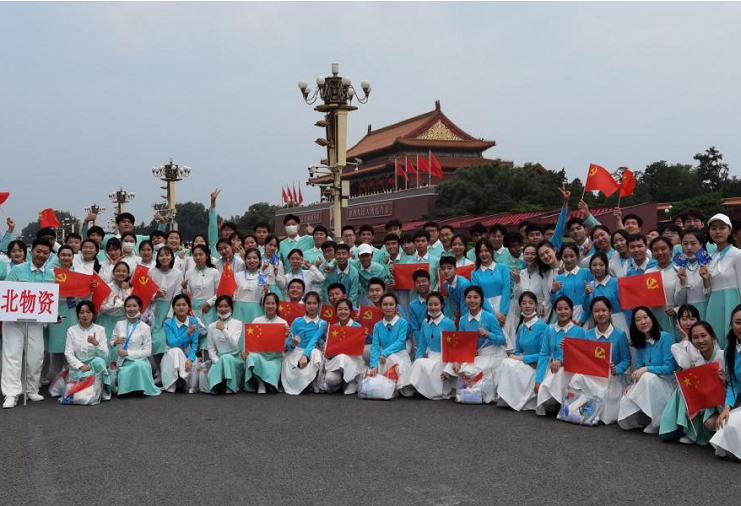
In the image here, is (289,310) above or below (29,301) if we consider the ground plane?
below

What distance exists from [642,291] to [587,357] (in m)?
0.77

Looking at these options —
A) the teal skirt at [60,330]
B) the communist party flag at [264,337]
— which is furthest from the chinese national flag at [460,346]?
the teal skirt at [60,330]

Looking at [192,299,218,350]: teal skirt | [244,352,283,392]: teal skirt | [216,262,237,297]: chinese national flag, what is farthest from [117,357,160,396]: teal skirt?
[216,262,237,297]: chinese national flag

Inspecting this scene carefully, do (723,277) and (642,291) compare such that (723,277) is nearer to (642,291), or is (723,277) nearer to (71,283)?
(642,291)

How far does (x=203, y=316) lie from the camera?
7.71 metres

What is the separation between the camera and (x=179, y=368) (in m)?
7.07

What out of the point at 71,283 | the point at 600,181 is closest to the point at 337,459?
the point at 71,283

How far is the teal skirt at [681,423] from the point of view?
15.9 ft

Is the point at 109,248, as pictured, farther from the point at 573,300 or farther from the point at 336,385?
the point at 573,300

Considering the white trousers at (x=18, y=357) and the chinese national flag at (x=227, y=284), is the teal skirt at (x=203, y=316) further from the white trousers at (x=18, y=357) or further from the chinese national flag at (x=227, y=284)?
the white trousers at (x=18, y=357)

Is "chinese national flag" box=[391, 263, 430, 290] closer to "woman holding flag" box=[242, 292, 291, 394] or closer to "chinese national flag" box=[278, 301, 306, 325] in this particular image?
"chinese national flag" box=[278, 301, 306, 325]

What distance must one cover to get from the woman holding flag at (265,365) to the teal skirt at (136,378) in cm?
91

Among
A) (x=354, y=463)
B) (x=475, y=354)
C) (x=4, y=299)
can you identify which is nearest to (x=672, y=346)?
(x=475, y=354)

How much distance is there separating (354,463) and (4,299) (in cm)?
381
